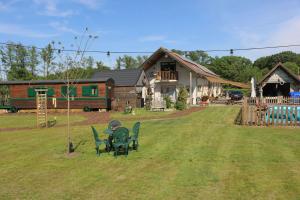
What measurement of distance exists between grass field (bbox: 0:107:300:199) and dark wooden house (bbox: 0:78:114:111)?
50.5 feet

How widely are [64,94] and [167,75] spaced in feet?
40.0

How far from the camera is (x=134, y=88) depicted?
30.5 meters

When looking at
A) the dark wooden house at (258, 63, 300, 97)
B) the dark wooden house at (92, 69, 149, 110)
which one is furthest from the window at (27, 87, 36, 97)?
the dark wooden house at (258, 63, 300, 97)

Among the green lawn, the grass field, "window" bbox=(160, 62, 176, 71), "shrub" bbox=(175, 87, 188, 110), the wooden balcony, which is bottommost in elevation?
the grass field

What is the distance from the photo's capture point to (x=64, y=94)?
28953mm

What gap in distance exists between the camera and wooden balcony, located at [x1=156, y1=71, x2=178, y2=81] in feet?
113

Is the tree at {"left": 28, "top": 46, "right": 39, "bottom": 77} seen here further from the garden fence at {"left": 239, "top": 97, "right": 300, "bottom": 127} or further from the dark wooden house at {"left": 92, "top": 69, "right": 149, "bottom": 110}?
the garden fence at {"left": 239, "top": 97, "right": 300, "bottom": 127}

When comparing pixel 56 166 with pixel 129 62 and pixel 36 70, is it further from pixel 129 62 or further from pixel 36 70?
pixel 129 62

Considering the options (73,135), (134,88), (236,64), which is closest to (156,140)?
(73,135)

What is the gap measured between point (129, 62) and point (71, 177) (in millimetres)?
77277

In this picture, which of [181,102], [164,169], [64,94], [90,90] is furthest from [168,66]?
[164,169]

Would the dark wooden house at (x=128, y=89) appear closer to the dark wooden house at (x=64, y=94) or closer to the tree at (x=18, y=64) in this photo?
the dark wooden house at (x=64, y=94)

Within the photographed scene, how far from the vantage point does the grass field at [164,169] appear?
241 inches

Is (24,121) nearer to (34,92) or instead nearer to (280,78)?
(34,92)
